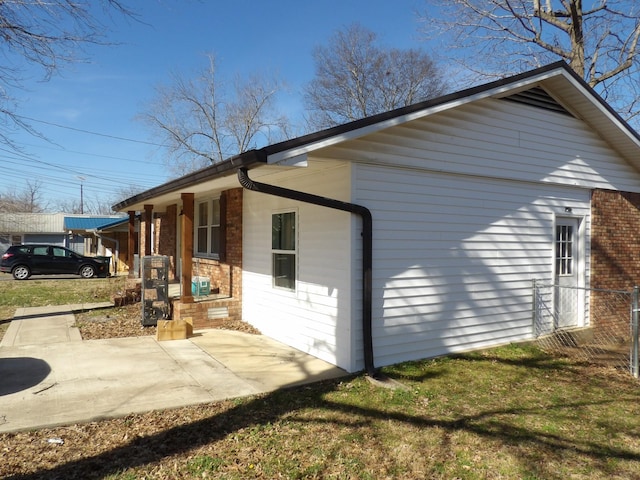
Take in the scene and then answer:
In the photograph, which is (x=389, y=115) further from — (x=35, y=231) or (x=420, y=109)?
(x=35, y=231)

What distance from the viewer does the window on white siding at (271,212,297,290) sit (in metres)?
7.49

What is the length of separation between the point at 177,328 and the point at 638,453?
21.7 ft

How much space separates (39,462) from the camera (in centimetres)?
366

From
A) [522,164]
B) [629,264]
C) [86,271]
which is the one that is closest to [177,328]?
[522,164]

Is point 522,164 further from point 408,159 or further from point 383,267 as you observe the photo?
point 383,267

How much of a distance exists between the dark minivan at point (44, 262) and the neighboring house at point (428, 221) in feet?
45.8

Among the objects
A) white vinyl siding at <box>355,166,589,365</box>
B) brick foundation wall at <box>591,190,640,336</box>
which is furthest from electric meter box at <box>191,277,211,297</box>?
brick foundation wall at <box>591,190,640,336</box>

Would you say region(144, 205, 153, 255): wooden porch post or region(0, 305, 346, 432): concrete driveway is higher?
region(144, 205, 153, 255): wooden porch post

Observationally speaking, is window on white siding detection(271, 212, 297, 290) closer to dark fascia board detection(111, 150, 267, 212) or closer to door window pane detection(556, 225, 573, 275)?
dark fascia board detection(111, 150, 267, 212)

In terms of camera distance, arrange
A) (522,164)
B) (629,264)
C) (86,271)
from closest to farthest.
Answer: (522,164) → (629,264) → (86,271)

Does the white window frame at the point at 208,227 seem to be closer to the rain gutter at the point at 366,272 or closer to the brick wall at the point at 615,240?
the rain gutter at the point at 366,272

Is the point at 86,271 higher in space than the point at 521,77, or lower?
lower

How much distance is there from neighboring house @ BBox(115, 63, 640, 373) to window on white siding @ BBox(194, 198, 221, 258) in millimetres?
950

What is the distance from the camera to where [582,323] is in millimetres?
8891
